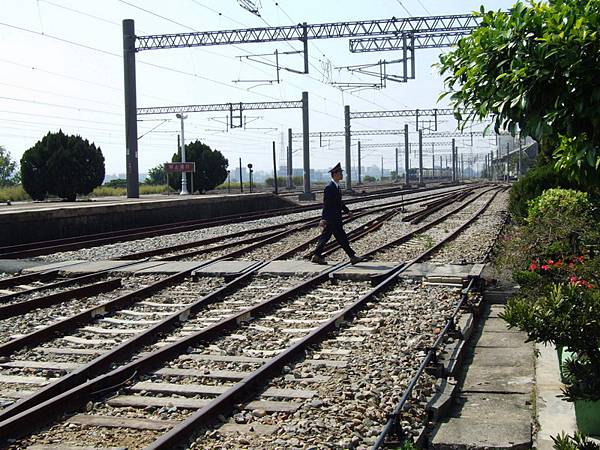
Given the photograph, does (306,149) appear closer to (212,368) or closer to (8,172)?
(212,368)

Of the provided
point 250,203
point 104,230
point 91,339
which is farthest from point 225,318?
point 250,203

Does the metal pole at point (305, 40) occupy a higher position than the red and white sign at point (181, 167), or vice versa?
the metal pole at point (305, 40)

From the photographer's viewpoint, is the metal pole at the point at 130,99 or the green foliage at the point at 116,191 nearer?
the metal pole at the point at 130,99

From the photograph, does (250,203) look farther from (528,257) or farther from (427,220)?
(528,257)

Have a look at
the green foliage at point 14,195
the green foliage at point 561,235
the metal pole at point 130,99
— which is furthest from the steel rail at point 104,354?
the green foliage at point 14,195

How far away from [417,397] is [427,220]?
21664 mm

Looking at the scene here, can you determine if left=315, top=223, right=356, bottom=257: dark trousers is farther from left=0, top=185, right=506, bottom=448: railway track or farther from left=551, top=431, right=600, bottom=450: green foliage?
left=551, top=431, right=600, bottom=450: green foliage

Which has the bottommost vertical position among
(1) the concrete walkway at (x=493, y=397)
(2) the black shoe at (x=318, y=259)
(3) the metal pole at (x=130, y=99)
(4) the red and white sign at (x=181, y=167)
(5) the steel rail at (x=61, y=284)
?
(1) the concrete walkway at (x=493, y=397)

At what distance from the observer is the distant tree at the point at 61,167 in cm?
3978

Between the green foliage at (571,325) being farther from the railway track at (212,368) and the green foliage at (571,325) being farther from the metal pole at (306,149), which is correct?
the metal pole at (306,149)

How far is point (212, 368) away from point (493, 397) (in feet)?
8.01

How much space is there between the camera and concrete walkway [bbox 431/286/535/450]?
5.39m

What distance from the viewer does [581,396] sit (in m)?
3.95

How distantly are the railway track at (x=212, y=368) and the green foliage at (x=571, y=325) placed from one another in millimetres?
1731
